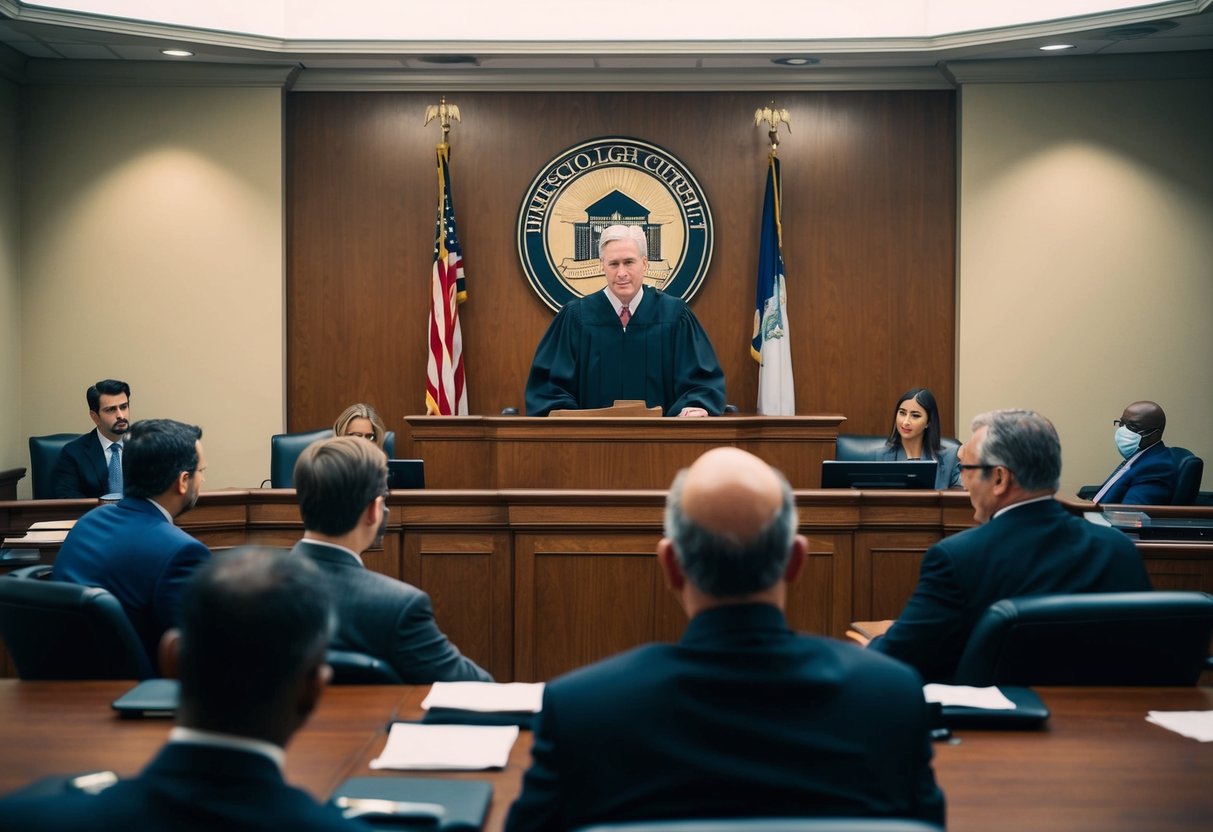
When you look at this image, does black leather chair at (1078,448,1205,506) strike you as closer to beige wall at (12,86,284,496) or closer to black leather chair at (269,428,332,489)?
black leather chair at (269,428,332,489)

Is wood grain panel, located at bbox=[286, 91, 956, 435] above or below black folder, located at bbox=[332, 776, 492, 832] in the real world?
above

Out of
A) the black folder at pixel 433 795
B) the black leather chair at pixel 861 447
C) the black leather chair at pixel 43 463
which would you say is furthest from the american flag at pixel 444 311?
the black folder at pixel 433 795

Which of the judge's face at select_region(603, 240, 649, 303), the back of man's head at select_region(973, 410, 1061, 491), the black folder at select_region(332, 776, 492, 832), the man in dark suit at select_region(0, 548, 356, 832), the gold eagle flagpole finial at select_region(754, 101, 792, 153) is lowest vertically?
the black folder at select_region(332, 776, 492, 832)

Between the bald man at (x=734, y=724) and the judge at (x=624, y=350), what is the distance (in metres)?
4.81

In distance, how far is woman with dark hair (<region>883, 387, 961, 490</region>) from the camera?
635 cm

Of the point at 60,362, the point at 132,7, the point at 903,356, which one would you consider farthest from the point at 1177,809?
the point at 60,362

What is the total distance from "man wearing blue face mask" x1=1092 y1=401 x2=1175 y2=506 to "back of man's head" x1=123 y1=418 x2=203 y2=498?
14.3ft

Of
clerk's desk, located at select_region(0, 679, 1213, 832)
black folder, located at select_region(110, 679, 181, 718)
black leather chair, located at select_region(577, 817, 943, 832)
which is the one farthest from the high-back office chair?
black leather chair, located at select_region(577, 817, 943, 832)

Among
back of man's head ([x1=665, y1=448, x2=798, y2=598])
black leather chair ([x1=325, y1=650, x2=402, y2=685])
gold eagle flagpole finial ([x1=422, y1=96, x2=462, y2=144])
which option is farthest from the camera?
gold eagle flagpole finial ([x1=422, y1=96, x2=462, y2=144])

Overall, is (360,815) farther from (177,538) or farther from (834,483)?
(834,483)

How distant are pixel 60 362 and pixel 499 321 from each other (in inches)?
113

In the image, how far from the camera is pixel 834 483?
477cm

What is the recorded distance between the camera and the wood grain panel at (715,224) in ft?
25.5

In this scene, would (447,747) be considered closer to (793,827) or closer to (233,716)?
(233,716)
